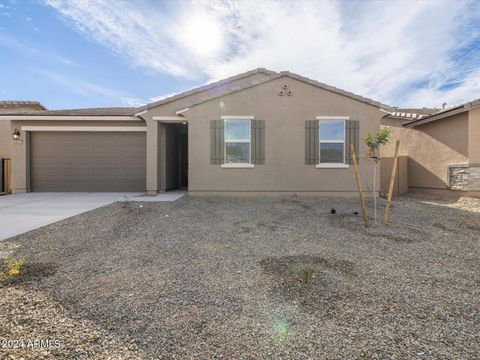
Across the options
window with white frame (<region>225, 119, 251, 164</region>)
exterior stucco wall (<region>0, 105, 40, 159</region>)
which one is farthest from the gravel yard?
exterior stucco wall (<region>0, 105, 40, 159</region>)

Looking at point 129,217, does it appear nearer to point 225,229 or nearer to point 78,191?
point 225,229

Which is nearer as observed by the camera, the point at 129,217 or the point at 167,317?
the point at 167,317

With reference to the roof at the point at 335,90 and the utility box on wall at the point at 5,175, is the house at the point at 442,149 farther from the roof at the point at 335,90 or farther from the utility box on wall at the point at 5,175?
the utility box on wall at the point at 5,175

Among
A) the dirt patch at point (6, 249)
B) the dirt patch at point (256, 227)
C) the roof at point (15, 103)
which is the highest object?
the roof at point (15, 103)

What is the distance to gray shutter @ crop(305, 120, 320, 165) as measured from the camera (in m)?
8.84

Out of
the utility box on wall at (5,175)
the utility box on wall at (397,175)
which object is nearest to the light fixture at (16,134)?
the utility box on wall at (5,175)

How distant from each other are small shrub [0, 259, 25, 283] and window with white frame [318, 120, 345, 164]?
330 inches

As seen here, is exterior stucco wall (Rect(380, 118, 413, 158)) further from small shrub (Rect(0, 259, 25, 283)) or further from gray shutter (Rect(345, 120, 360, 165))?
small shrub (Rect(0, 259, 25, 283))

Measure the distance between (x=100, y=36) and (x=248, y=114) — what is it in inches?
277

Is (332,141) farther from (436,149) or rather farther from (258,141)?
(436,149)

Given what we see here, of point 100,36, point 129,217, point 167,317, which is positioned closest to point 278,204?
point 129,217

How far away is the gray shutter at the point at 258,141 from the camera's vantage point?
8867 millimetres

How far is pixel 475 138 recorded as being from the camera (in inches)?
342

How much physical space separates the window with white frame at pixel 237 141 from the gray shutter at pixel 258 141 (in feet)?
0.62
